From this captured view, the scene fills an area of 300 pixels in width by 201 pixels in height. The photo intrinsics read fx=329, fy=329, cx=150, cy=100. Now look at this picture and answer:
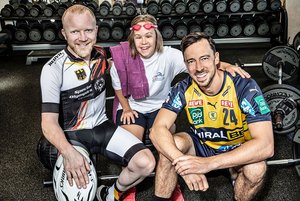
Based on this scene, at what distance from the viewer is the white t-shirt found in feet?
6.43

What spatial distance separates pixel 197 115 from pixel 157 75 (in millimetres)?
453

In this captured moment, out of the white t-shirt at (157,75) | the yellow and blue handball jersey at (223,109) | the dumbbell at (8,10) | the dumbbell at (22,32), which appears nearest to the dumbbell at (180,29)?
the dumbbell at (22,32)

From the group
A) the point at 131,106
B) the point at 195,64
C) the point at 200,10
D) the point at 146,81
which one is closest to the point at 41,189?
the point at 131,106

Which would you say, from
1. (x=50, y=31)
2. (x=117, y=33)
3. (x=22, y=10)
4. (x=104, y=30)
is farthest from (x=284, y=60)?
(x=22, y=10)

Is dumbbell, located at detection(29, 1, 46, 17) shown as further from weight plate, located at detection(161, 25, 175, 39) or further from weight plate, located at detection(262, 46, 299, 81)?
weight plate, located at detection(262, 46, 299, 81)

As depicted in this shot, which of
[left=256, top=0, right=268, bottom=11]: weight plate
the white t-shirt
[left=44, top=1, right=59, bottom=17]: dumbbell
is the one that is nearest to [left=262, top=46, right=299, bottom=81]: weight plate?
the white t-shirt

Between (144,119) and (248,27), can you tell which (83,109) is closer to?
(144,119)

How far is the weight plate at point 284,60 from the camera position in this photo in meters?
3.28

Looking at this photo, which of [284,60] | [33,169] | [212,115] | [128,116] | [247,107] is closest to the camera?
[247,107]

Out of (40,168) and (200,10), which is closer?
(40,168)

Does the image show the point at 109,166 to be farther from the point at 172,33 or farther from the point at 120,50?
the point at 172,33

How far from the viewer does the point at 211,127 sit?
1623mm

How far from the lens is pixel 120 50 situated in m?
1.96

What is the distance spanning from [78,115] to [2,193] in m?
0.73
